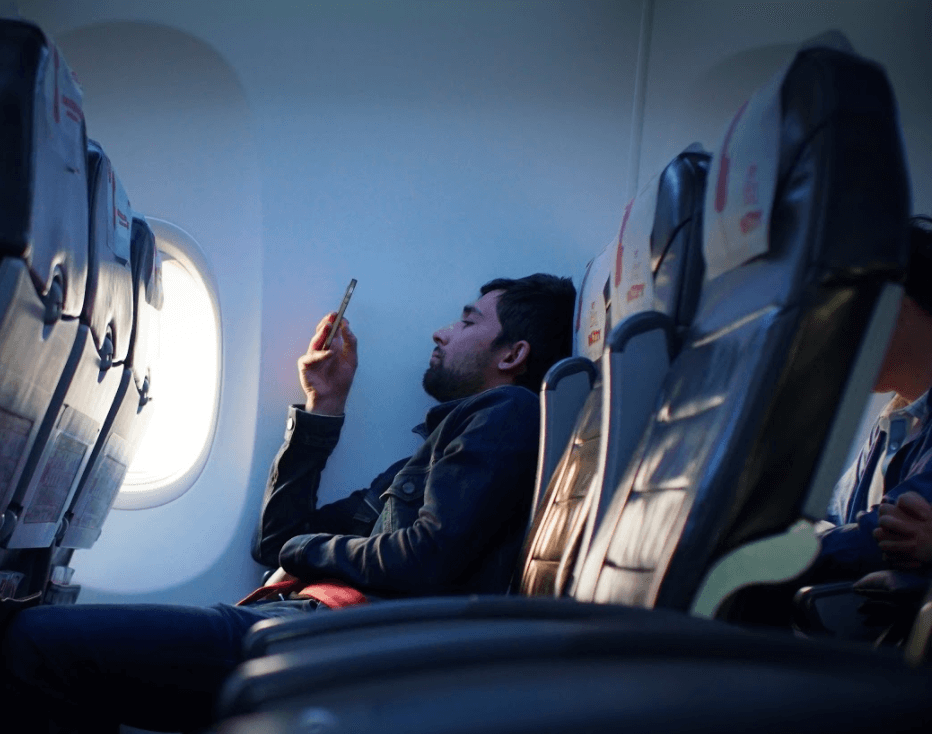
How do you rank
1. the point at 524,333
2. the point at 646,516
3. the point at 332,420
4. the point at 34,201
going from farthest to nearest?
the point at 332,420
the point at 524,333
the point at 34,201
the point at 646,516

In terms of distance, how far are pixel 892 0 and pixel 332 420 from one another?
2.18m

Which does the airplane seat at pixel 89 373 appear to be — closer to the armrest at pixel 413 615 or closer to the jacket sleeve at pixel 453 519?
the jacket sleeve at pixel 453 519

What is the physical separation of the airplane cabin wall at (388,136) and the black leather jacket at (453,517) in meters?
0.83

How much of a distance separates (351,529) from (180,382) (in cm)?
95

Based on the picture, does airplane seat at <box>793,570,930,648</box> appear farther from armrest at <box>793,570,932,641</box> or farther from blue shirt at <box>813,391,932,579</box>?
blue shirt at <box>813,391,932,579</box>

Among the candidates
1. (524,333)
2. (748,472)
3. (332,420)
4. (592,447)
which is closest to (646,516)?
(748,472)

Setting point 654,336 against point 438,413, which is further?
point 438,413

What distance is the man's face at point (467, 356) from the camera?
267cm

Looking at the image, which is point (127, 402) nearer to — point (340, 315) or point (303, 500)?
point (303, 500)

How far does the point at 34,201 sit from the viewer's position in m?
1.38

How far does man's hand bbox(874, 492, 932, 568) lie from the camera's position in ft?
4.84

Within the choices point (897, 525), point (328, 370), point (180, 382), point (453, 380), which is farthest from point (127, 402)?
point (897, 525)

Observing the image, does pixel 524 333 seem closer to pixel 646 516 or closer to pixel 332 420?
pixel 332 420

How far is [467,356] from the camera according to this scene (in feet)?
8.82
